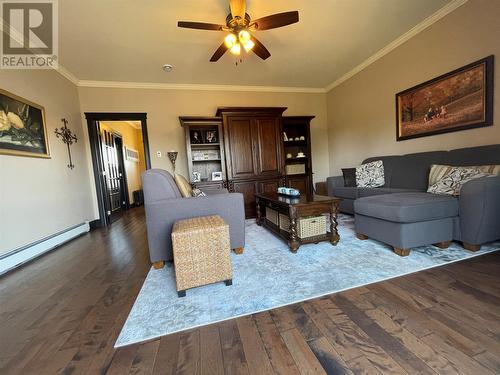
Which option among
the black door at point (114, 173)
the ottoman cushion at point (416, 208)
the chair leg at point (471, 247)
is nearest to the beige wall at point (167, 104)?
the black door at point (114, 173)

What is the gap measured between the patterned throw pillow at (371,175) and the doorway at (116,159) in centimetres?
378

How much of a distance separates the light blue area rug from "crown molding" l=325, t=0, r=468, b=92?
2.64m

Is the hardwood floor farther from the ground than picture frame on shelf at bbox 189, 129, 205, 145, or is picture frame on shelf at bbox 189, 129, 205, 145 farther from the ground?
picture frame on shelf at bbox 189, 129, 205, 145

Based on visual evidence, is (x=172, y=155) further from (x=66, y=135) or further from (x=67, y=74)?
(x=67, y=74)

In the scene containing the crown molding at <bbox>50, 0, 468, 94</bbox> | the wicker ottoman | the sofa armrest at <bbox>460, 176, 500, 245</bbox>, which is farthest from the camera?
the crown molding at <bbox>50, 0, 468, 94</bbox>

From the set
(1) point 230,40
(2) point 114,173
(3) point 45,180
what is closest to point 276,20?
(1) point 230,40

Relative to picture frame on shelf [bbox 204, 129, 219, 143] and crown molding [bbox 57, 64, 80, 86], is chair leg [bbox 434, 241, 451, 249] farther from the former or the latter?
crown molding [bbox 57, 64, 80, 86]

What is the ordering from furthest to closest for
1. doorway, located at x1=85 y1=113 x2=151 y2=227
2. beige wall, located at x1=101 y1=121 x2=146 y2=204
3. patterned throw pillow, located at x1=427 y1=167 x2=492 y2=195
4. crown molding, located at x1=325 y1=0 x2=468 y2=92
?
beige wall, located at x1=101 y1=121 x2=146 y2=204
doorway, located at x1=85 y1=113 x2=151 y2=227
crown molding, located at x1=325 y1=0 x2=468 y2=92
patterned throw pillow, located at x1=427 y1=167 x2=492 y2=195

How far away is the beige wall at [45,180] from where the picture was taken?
2.21 meters

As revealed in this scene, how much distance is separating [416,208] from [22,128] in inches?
166

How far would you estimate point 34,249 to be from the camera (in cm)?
244

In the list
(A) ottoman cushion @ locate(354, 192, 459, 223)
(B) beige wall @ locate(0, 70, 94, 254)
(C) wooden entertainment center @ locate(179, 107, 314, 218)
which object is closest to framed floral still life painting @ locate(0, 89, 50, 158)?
(B) beige wall @ locate(0, 70, 94, 254)

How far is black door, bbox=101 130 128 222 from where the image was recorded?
483 centimetres

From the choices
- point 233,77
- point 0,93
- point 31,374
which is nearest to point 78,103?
point 0,93
